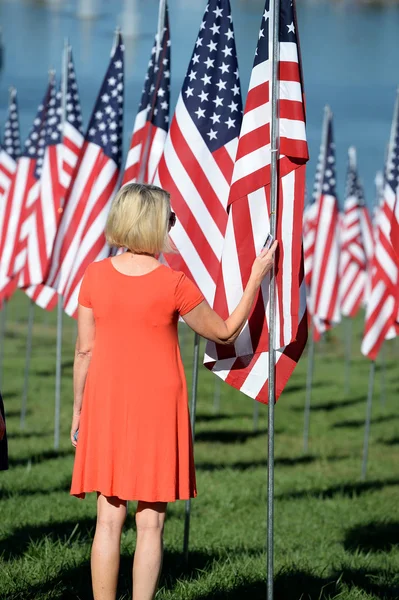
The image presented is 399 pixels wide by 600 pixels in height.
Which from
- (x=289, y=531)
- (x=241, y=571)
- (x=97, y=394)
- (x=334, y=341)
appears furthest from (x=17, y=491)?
(x=334, y=341)

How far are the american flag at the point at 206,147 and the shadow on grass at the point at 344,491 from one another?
3.98 metres

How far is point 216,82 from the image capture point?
705 cm

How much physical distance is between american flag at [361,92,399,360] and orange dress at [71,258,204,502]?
5781 millimetres

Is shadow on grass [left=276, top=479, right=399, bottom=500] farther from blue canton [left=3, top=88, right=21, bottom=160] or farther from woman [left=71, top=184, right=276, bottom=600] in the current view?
blue canton [left=3, top=88, right=21, bottom=160]

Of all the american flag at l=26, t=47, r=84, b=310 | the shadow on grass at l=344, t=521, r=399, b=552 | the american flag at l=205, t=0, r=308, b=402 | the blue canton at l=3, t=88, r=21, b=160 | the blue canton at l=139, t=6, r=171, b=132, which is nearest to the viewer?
the american flag at l=205, t=0, r=308, b=402

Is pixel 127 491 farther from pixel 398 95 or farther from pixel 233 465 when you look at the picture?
pixel 398 95

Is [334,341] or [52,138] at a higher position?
[52,138]

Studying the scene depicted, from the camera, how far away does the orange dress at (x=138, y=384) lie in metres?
4.79

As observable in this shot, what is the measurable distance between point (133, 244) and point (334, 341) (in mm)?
29448

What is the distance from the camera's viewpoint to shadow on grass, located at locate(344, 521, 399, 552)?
8219mm

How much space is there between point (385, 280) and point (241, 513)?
288 cm

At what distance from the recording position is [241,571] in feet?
21.3

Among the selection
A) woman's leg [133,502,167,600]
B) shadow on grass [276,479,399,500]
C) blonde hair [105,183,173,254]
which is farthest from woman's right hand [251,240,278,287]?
shadow on grass [276,479,399,500]

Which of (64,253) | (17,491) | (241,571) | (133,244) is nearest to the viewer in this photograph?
(133,244)
